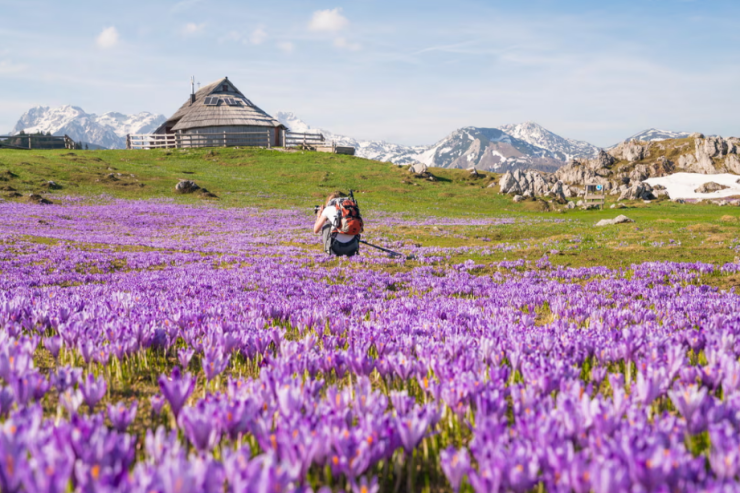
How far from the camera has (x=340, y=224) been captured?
50.0 ft

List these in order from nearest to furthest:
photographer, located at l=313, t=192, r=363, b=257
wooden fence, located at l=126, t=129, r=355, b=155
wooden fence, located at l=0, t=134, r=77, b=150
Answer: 1. photographer, located at l=313, t=192, r=363, b=257
2. wooden fence, located at l=0, t=134, r=77, b=150
3. wooden fence, located at l=126, t=129, r=355, b=155

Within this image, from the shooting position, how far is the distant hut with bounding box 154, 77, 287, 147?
92312 mm

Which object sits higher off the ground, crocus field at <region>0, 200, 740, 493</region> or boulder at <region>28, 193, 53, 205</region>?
boulder at <region>28, 193, 53, 205</region>

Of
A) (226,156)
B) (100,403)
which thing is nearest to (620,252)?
(100,403)

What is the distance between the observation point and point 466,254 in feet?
61.9

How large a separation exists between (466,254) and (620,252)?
587 cm

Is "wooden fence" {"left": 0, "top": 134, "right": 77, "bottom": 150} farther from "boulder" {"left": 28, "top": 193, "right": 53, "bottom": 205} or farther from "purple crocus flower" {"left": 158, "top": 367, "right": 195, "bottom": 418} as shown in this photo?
"purple crocus flower" {"left": 158, "top": 367, "right": 195, "bottom": 418}

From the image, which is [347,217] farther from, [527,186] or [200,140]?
[200,140]

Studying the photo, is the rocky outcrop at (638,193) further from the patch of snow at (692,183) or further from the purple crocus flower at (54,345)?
the purple crocus flower at (54,345)

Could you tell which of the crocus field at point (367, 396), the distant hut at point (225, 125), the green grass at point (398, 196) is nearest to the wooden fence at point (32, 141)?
the distant hut at point (225, 125)

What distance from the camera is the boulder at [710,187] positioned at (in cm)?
8431

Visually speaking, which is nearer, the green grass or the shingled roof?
the green grass

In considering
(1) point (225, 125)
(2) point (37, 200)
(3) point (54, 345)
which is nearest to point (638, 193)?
(1) point (225, 125)

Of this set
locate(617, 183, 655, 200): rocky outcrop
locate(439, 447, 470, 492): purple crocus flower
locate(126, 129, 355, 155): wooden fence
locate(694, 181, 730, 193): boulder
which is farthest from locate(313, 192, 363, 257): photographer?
locate(694, 181, 730, 193): boulder
